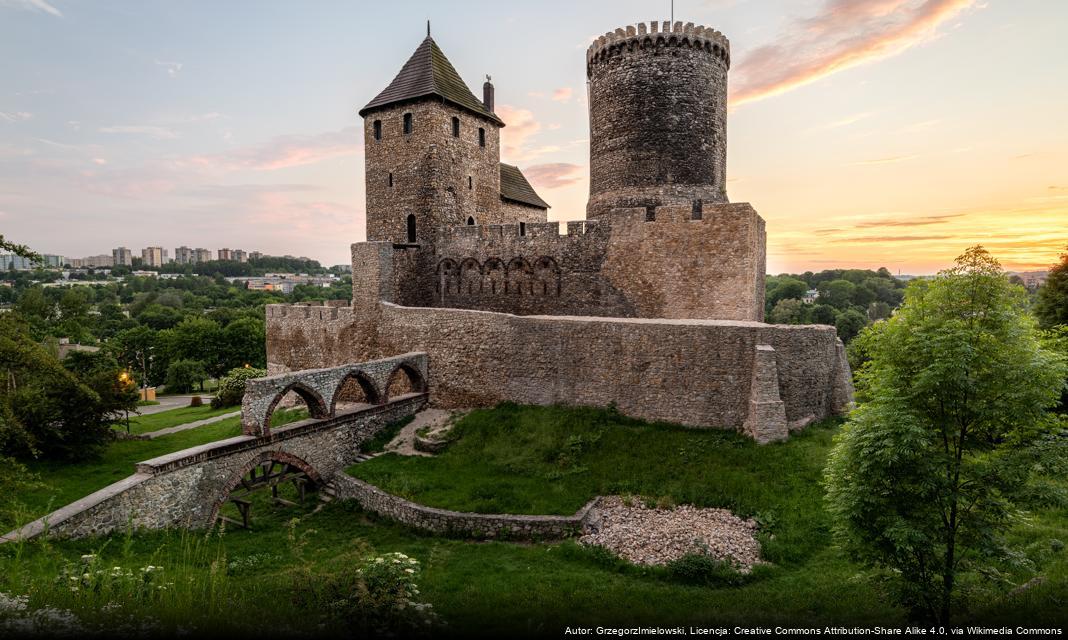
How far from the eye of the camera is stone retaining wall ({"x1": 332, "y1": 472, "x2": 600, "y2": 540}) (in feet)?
38.7

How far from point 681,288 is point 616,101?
841 cm

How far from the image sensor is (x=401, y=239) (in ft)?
78.9

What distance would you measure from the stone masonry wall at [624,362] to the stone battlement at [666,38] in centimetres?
1137

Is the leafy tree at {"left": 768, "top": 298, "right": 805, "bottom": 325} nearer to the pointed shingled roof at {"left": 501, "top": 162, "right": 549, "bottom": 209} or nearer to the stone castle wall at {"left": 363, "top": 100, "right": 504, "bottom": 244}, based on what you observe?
the pointed shingled roof at {"left": 501, "top": 162, "right": 549, "bottom": 209}

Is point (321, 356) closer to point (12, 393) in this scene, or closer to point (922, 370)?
point (12, 393)

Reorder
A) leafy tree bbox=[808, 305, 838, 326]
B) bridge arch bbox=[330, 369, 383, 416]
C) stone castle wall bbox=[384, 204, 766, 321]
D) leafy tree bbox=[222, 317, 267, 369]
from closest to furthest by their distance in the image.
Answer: bridge arch bbox=[330, 369, 383, 416]
stone castle wall bbox=[384, 204, 766, 321]
leafy tree bbox=[222, 317, 267, 369]
leafy tree bbox=[808, 305, 838, 326]

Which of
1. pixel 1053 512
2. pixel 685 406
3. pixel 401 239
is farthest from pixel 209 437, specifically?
pixel 1053 512

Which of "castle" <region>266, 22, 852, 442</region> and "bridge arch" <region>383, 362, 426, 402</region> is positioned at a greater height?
"castle" <region>266, 22, 852, 442</region>

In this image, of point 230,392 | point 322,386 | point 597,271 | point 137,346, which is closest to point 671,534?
point 322,386

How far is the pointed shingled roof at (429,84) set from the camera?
2336 centimetres

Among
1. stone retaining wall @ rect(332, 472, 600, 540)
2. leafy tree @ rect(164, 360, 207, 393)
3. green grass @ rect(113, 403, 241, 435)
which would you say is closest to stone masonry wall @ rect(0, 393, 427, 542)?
stone retaining wall @ rect(332, 472, 600, 540)

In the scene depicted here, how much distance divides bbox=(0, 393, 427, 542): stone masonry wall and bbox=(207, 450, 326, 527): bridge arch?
1.0 inches

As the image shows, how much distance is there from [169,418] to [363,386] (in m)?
21.1

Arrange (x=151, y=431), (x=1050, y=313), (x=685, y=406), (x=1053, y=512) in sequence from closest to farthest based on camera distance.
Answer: (x=1053, y=512)
(x=685, y=406)
(x=1050, y=313)
(x=151, y=431)
